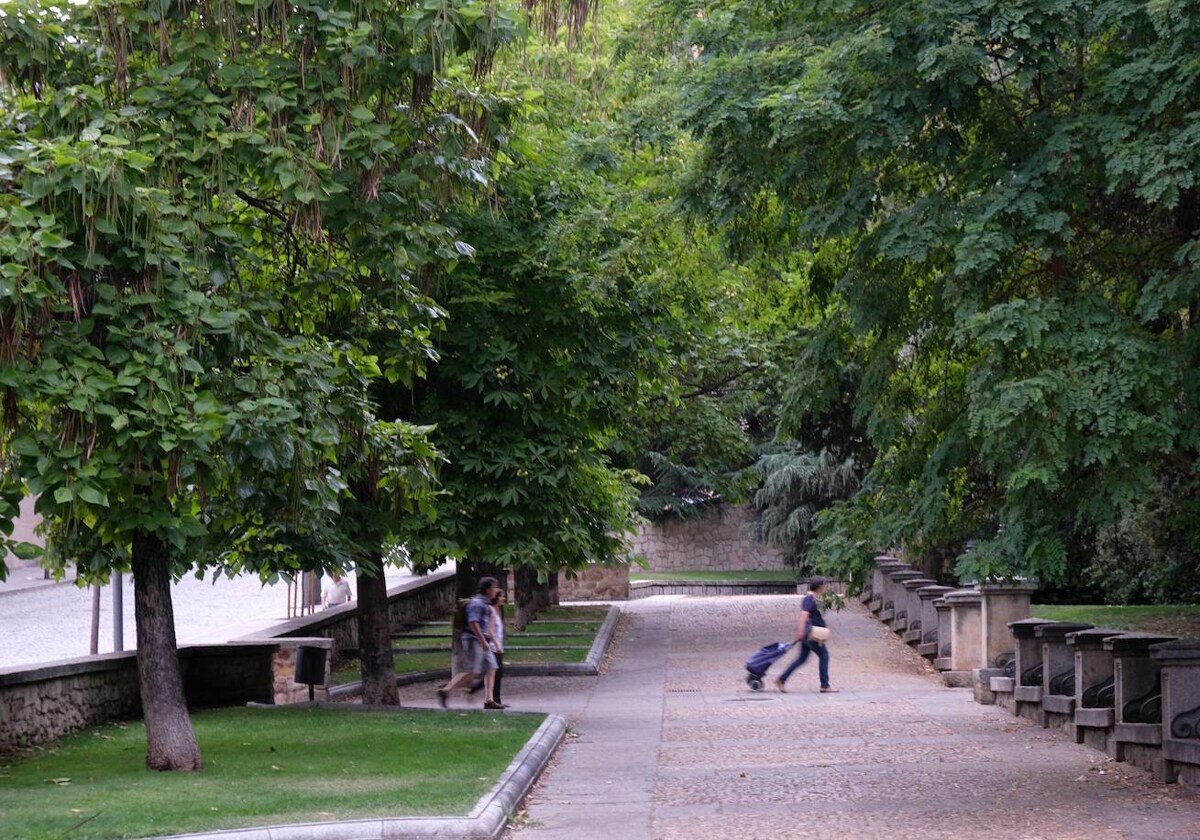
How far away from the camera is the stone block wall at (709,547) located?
55.1 m

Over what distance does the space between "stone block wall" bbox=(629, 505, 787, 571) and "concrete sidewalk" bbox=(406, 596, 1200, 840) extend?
30533mm

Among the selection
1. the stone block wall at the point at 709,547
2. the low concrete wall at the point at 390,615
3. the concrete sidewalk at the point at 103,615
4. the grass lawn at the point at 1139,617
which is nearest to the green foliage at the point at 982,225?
the grass lawn at the point at 1139,617

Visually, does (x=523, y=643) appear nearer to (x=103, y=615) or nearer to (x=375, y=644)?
(x=375, y=644)

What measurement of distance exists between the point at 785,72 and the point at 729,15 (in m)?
0.97

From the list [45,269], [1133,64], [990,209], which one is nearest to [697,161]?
[990,209]

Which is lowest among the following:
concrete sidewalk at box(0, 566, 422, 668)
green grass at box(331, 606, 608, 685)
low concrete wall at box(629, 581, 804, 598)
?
low concrete wall at box(629, 581, 804, 598)

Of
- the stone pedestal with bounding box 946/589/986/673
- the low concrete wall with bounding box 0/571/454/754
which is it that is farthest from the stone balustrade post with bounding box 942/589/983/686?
the low concrete wall with bounding box 0/571/454/754

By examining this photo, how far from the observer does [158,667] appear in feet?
39.4

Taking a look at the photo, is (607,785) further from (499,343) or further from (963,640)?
(963,640)

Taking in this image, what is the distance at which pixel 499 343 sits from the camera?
17.6m

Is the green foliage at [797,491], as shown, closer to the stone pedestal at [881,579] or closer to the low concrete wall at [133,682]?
the stone pedestal at [881,579]

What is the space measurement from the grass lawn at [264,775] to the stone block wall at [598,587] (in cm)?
2761

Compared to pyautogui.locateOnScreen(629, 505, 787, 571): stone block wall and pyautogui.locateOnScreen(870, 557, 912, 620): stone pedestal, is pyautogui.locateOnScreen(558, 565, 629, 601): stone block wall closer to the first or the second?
pyautogui.locateOnScreen(629, 505, 787, 571): stone block wall

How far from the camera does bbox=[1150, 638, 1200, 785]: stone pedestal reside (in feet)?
39.9
